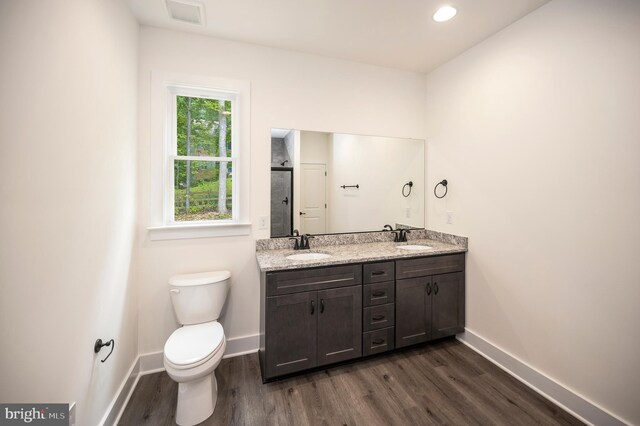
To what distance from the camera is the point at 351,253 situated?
230 centimetres

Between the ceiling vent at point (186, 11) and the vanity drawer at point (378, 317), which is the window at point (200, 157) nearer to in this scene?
the ceiling vent at point (186, 11)

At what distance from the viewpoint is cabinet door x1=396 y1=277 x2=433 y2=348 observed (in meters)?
2.28

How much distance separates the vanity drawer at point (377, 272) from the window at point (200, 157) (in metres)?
1.28

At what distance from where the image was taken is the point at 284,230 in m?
2.47

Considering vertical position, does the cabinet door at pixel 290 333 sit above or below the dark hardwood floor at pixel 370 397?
above

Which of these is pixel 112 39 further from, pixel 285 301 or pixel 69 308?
pixel 285 301

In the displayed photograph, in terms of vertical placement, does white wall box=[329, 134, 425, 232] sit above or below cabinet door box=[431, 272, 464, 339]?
above

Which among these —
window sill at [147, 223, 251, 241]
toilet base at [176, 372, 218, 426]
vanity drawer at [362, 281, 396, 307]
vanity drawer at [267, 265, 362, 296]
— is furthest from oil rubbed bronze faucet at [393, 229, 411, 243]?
toilet base at [176, 372, 218, 426]

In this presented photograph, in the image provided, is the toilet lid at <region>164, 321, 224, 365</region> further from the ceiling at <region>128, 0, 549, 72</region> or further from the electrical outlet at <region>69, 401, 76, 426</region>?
the ceiling at <region>128, 0, 549, 72</region>

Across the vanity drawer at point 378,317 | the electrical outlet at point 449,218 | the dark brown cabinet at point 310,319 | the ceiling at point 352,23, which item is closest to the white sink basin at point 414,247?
the electrical outlet at point 449,218

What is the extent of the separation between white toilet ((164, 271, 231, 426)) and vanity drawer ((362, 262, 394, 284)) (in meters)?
1.11

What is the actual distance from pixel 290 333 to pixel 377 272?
2.70 feet

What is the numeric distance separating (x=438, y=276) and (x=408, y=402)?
3.45ft

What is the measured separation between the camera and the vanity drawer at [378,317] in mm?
2174
